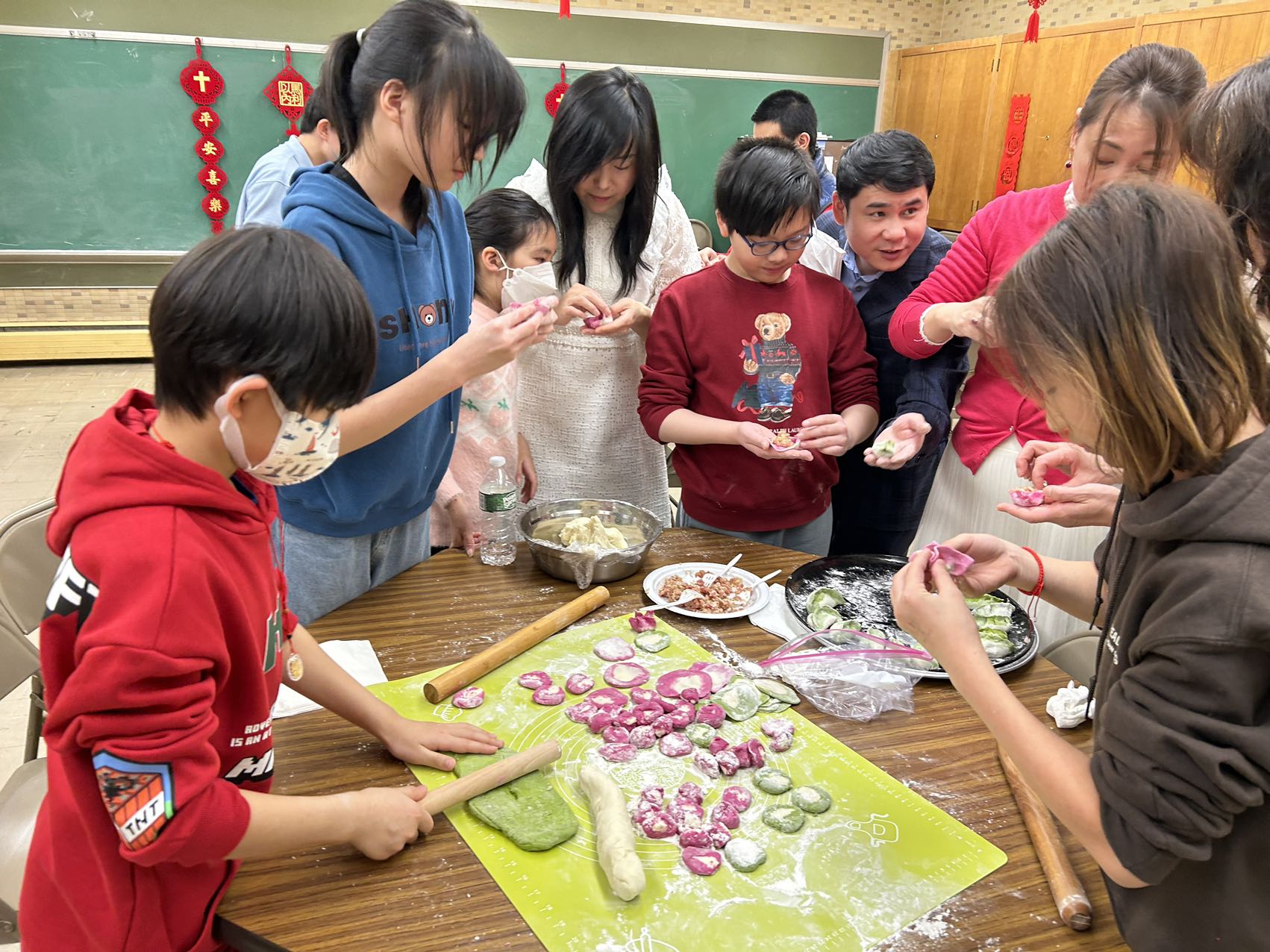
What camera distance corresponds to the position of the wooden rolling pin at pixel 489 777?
1085 millimetres

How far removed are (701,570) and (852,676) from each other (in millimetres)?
475

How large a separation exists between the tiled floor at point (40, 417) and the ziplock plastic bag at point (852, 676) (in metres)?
2.71

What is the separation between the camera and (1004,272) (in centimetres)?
168

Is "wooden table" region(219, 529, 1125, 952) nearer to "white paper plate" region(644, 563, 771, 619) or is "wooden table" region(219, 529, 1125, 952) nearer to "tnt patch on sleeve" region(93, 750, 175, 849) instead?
"white paper plate" region(644, 563, 771, 619)

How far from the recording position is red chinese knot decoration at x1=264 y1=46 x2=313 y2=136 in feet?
20.7

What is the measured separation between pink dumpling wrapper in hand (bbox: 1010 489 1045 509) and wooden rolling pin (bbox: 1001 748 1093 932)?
0.43 meters

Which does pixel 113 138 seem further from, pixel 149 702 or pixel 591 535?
pixel 149 702

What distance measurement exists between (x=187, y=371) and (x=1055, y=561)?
1258mm

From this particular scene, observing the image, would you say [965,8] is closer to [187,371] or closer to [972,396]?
[972,396]

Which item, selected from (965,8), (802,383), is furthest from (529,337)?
(965,8)

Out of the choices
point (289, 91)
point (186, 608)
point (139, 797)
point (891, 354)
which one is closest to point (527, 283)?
point (891, 354)

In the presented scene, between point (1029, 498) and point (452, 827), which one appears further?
point (1029, 498)

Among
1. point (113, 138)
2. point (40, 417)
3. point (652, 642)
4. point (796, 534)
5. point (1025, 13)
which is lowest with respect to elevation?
point (40, 417)

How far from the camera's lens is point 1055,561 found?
1.32 metres
